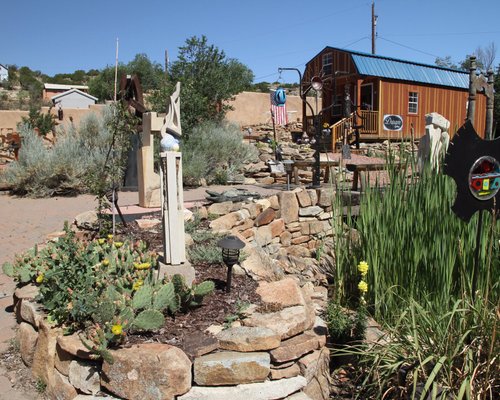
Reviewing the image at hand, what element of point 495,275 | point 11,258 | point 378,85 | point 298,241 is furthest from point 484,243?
point 378,85

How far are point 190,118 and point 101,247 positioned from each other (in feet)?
33.0

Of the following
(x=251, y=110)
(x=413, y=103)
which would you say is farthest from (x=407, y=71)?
(x=251, y=110)

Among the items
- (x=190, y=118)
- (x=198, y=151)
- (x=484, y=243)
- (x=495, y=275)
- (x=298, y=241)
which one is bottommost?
(x=298, y=241)

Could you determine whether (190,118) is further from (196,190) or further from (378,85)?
(378,85)

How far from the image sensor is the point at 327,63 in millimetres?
19734

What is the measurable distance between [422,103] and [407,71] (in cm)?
154

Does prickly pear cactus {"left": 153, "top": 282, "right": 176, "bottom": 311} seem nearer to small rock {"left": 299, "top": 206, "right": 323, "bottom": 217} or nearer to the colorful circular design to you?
the colorful circular design

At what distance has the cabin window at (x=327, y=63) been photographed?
19.5 meters

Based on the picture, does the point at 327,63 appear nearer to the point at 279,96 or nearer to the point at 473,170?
the point at 279,96

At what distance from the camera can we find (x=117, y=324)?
3.01 meters

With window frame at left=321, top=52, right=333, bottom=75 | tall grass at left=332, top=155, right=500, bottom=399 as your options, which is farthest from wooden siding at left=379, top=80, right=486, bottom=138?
tall grass at left=332, top=155, right=500, bottom=399

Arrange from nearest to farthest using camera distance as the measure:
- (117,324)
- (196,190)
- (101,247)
A: (117,324)
(101,247)
(196,190)

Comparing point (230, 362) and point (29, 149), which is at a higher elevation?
point (29, 149)

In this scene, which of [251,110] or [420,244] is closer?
[420,244]
